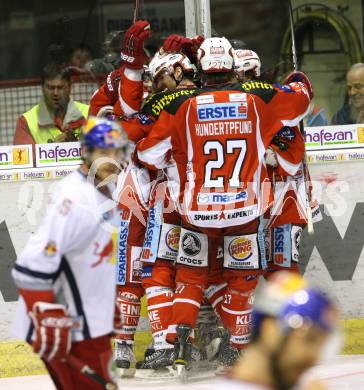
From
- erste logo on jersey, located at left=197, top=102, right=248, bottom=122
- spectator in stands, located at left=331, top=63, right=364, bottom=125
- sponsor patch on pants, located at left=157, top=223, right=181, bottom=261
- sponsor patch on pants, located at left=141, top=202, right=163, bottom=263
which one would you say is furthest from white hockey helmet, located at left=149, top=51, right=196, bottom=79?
spectator in stands, located at left=331, top=63, right=364, bottom=125

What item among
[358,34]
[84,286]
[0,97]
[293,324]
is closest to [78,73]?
[0,97]

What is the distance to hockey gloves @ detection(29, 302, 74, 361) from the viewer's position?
4684 mm

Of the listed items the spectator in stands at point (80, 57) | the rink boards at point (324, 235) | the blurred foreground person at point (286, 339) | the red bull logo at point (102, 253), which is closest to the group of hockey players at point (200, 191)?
the rink boards at point (324, 235)

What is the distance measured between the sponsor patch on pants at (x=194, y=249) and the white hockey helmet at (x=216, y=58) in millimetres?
893

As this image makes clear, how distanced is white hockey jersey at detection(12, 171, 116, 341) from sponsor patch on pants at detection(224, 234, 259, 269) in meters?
2.49

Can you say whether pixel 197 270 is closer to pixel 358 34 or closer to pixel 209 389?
pixel 209 389

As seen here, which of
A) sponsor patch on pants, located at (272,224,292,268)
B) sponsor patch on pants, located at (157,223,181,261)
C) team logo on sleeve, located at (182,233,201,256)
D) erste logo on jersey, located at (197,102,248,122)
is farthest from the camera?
sponsor patch on pants, located at (272,224,292,268)

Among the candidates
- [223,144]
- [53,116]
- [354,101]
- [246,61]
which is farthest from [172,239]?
[354,101]

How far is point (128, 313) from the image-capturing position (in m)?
7.80

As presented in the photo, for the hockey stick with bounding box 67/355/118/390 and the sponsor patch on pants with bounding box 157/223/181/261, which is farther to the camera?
the sponsor patch on pants with bounding box 157/223/181/261

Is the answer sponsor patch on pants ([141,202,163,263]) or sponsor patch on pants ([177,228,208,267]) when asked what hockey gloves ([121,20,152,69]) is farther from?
sponsor patch on pants ([177,228,208,267])

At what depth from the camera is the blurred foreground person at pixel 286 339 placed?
346 cm

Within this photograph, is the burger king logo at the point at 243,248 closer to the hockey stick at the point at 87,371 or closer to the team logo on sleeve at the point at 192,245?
the team logo on sleeve at the point at 192,245

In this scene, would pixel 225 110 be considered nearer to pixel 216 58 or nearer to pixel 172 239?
pixel 216 58
